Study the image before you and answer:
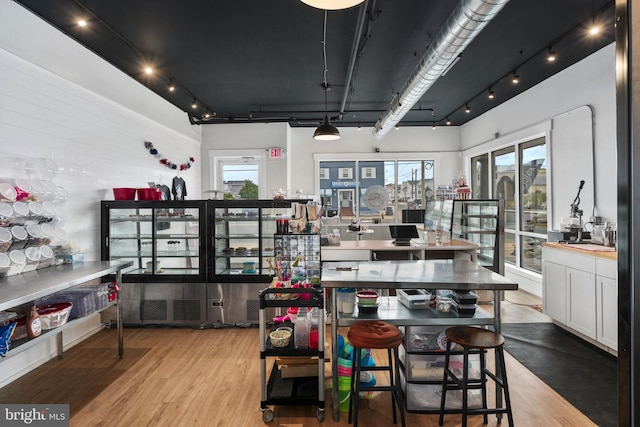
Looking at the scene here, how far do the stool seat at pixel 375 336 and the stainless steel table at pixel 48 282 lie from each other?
6.86ft

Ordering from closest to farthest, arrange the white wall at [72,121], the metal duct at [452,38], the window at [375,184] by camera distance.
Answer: the metal duct at [452,38], the white wall at [72,121], the window at [375,184]

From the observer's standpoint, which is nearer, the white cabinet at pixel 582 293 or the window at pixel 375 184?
the white cabinet at pixel 582 293

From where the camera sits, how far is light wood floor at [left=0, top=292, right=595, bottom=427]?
2.42 meters

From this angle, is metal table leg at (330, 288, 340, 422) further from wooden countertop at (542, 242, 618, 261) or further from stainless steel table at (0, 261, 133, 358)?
wooden countertop at (542, 242, 618, 261)

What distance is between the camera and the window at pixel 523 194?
5594 millimetres

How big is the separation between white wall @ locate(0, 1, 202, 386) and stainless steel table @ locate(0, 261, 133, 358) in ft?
2.66

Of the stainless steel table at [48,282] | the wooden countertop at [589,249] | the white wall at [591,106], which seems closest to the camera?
the stainless steel table at [48,282]

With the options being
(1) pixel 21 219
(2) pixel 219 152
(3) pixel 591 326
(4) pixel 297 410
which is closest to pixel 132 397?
(4) pixel 297 410

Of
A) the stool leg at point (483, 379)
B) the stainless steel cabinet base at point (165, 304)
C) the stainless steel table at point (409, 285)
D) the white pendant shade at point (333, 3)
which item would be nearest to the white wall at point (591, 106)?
the stainless steel table at point (409, 285)

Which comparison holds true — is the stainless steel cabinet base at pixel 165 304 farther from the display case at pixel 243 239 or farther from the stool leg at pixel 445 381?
the stool leg at pixel 445 381

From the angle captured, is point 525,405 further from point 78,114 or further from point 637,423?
point 78,114

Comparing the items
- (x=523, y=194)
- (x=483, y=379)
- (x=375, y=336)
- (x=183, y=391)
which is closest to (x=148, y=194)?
(x=183, y=391)

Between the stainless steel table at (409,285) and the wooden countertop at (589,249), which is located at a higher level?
the wooden countertop at (589,249)

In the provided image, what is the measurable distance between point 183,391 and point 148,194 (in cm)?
253
